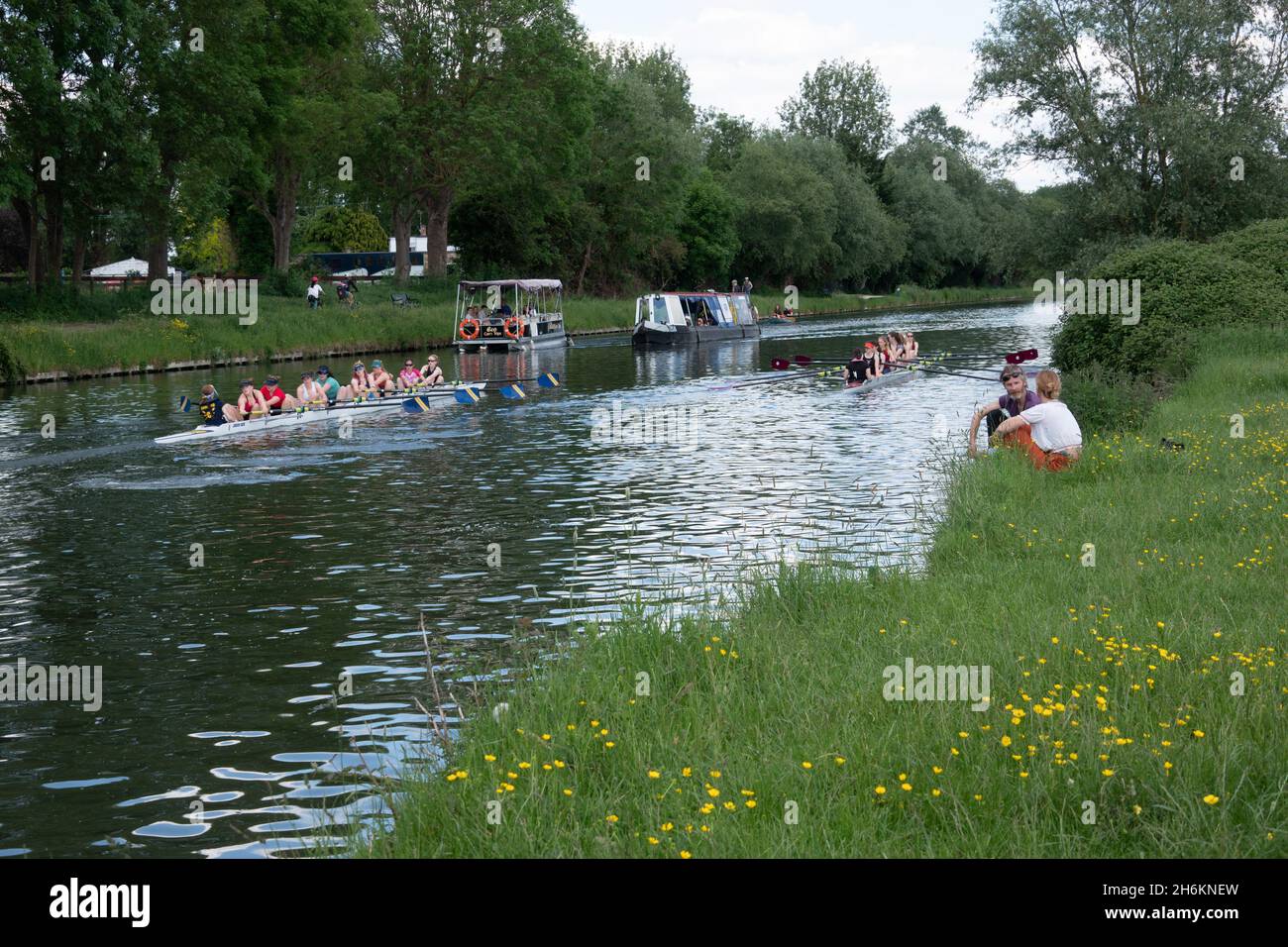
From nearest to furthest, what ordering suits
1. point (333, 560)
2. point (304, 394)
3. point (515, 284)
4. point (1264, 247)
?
point (333, 560) → point (304, 394) → point (1264, 247) → point (515, 284)

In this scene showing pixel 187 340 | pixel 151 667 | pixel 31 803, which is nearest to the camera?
pixel 31 803

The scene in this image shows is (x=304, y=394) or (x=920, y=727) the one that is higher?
(x=304, y=394)

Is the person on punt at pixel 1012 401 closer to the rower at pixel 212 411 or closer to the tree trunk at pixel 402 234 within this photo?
the rower at pixel 212 411

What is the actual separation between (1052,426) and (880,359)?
68.4 ft

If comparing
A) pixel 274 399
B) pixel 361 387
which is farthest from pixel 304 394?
pixel 361 387

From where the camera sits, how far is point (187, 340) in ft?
157

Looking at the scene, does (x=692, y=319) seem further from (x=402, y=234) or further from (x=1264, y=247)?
(x=1264, y=247)

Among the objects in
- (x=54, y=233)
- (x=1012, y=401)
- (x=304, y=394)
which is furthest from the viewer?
(x=54, y=233)

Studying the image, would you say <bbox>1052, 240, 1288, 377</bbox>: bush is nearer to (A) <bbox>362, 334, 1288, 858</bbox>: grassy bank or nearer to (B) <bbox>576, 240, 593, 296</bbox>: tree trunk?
(A) <bbox>362, 334, 1288, 858</bbox>: grassy bank

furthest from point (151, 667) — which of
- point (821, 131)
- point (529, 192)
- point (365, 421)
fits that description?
point (821, 131)

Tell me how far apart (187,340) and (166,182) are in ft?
18.7

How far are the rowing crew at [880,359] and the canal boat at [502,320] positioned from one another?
758 inches

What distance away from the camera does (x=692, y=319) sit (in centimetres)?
6681
